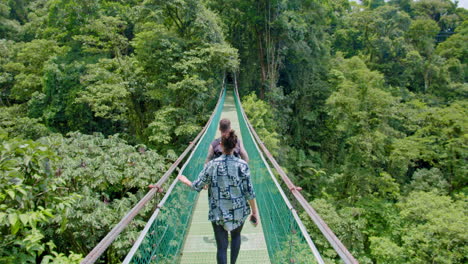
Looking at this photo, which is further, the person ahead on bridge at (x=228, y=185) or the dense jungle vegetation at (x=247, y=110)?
the dense jungle vegetation at (x=247, y=110)

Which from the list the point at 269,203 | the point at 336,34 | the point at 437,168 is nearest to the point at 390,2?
the point at 336,34

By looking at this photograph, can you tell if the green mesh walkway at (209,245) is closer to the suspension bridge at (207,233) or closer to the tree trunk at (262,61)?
the suspension bridge at (207,233)

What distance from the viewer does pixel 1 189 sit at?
153 centimetres

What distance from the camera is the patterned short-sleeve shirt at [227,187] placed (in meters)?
1.59

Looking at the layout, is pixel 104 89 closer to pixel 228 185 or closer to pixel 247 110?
pixel 247 110

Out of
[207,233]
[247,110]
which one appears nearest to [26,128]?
[247,110]

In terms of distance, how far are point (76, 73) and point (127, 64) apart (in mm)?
2396

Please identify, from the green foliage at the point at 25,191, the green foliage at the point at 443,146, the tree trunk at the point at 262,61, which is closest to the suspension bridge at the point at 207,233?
the green foliage at the point at 25,191

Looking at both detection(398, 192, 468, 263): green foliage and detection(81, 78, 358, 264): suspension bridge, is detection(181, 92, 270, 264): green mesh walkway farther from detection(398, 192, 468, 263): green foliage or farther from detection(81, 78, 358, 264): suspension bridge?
detection(398, 192, 468, 263): green foliage

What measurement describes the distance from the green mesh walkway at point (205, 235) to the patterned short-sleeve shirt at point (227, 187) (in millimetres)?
356

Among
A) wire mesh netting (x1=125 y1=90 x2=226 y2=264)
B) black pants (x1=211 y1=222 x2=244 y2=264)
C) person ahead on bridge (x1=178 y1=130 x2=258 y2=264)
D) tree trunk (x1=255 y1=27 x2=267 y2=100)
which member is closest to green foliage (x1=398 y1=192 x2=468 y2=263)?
wire mesh netting (x1=125 y1=90 x2=226 y2=264)

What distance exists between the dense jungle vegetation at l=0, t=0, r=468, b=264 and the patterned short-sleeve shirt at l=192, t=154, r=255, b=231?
36.4 inches

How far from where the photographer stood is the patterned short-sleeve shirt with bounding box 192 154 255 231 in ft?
5.21

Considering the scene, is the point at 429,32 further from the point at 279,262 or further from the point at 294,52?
the point at 279,262
